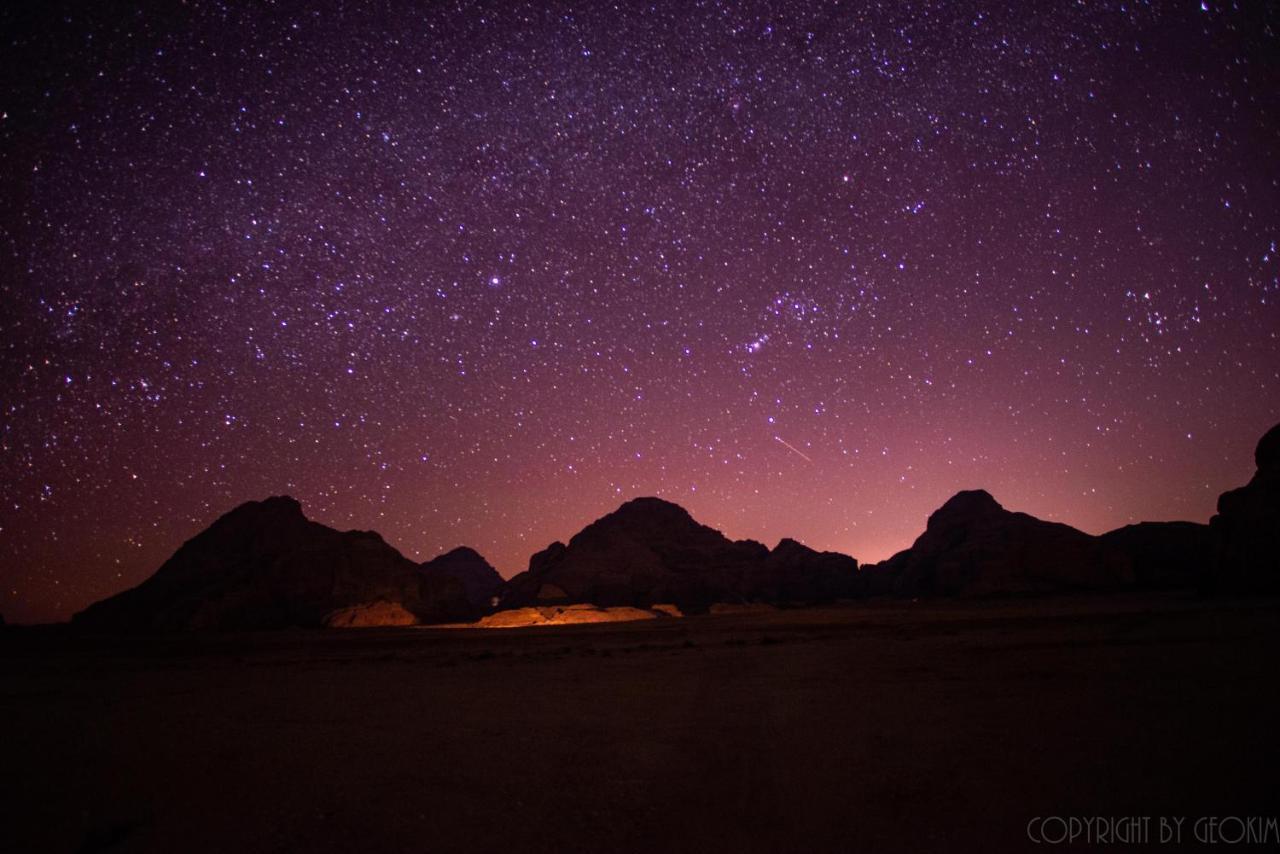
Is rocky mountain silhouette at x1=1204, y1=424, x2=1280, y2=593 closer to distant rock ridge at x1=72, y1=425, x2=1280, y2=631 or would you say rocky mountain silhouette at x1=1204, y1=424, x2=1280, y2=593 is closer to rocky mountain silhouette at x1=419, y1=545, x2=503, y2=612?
distant rock ridge at x1=72, y1=425, x2=1280, y2=631

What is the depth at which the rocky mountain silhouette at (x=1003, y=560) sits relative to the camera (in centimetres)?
7588

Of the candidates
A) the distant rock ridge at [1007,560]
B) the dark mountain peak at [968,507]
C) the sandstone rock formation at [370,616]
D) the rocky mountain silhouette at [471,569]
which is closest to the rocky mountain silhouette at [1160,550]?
the distant rock ridge at [1007,560]

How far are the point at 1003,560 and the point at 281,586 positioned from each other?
306 ft

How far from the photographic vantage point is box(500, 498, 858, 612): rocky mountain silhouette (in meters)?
100

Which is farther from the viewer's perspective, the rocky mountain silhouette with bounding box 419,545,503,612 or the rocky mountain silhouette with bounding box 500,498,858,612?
the rocky mountain silhouette with bounding box 419,545,503,612

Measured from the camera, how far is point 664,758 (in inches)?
317

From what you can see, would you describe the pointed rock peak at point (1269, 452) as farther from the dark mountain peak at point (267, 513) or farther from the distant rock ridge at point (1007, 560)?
the dark mountain peak at point (267, 513)

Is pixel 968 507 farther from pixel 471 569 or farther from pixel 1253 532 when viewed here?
pixel 471 569

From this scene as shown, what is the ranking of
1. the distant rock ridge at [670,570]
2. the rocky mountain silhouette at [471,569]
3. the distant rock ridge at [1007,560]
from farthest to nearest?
the rocky mountain silhouette at [471,569]
the distant rock ridge at [1007,560]
the distant rock ridge at [670,570]

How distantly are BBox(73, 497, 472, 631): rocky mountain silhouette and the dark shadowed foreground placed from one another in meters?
60.6

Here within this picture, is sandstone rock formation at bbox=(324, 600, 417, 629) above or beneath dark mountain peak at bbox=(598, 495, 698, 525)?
beneath

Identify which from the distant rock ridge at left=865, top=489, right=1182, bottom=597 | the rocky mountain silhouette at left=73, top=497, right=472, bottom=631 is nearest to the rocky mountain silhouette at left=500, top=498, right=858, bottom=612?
the distant rock ridge at left=865, top=489, right=1182, bottom=597

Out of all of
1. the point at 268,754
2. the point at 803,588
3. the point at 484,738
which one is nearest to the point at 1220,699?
the point at 484,738

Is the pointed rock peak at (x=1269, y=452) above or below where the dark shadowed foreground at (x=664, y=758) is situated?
above
